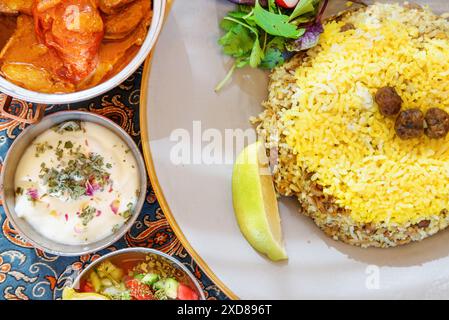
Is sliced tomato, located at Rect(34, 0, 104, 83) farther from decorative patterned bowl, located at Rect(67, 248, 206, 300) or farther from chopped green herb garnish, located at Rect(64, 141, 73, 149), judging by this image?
decorative patterned bowl, located at Rect(67, 248, 206, 300)

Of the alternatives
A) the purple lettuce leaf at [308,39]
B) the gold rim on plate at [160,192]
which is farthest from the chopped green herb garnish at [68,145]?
the purple lettuce leaf at [308,39]

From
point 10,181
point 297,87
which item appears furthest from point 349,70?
point 10,181

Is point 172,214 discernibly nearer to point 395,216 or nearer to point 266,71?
point 266,71

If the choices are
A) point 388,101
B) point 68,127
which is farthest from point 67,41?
point 388,101

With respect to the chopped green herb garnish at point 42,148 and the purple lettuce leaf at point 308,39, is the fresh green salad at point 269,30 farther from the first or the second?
the chopped green herb garnish at point 42,148

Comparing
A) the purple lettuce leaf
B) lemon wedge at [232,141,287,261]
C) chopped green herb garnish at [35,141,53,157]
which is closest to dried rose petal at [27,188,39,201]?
chopped green herb garnish at [35,141,53,157]

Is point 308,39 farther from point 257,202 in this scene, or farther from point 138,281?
point 138,281

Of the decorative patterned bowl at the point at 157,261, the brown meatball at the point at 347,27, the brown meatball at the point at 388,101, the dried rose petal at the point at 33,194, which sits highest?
the brown meatball at the point at 347,27
